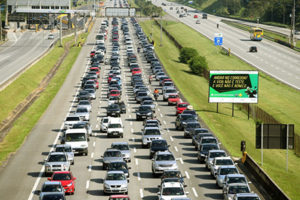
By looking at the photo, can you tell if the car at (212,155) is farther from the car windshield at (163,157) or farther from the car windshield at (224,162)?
the car windshield at (163,157)

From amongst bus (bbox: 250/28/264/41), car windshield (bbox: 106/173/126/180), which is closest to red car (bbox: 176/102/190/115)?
car windshield (bbox: 106/173/126/180)

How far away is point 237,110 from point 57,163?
1877 inches

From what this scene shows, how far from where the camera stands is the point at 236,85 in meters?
73.3

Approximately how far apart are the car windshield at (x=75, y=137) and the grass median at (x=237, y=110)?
1259 centimetres

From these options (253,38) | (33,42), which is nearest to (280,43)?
(253,38)

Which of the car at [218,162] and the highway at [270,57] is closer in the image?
Result: the car at [218,162]

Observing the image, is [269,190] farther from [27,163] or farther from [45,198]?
[27,163]

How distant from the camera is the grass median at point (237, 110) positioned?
2244 inches

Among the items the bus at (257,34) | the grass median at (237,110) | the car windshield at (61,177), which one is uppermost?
the bus at (257,34)

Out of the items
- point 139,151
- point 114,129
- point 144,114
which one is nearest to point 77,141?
point 139,151

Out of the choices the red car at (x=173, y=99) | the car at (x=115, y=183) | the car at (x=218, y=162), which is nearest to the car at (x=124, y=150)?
the car at (x=218, y=162)

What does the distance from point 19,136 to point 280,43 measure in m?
114

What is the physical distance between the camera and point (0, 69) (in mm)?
107625

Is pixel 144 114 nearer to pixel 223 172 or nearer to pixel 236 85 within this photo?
pixel 236 85
